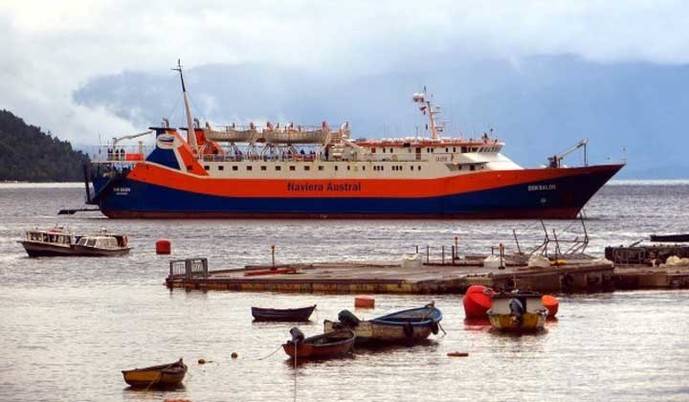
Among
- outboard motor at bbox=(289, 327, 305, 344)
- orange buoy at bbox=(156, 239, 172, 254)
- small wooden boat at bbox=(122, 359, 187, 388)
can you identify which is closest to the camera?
small wooden boat at bbox=(122, 359, 187, 388)

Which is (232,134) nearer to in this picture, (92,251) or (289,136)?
(289,136)

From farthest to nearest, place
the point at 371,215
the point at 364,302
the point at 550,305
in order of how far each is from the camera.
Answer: the point at 371,215, the point at 364,302, the point at 550,305

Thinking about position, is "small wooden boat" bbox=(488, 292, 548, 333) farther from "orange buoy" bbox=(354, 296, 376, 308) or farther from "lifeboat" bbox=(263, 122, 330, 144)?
"lifeboat" bbox=(263, 122, 330, 144)

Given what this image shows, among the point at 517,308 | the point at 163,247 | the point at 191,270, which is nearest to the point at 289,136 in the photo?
the point at 163,247

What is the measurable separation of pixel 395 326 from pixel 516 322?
4.11 meters

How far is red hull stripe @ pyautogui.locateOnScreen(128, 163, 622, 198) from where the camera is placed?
9725cm

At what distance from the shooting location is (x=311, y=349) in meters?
37.8

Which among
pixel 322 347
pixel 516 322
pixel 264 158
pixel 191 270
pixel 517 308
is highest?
pixel 264 158

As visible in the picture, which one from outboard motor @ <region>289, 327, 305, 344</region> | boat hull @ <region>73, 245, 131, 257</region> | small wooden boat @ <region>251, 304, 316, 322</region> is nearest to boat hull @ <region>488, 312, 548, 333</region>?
small wooden boat @ <region>251, 304, 316, 322</region>

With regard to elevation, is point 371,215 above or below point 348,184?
below

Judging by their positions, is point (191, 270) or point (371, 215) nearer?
point (191, 270)

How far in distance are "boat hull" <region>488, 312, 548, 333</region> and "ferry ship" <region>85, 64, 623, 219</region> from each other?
5469cm

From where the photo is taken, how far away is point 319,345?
37.8m

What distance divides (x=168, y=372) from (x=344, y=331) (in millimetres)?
5879
